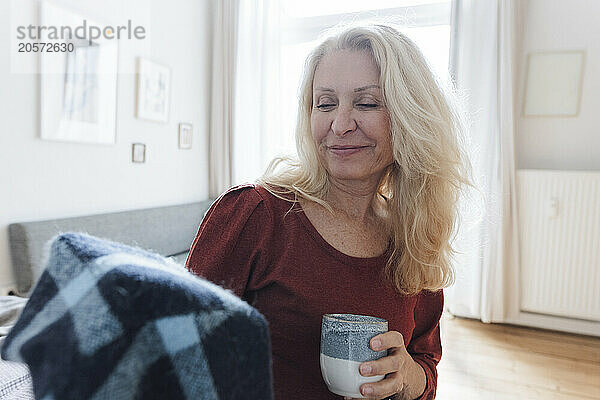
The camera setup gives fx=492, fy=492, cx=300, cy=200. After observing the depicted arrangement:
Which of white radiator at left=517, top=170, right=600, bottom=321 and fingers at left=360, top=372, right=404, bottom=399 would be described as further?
white radiator at left=517, top=170, right=600, bottom=321

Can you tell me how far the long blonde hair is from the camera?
3.30ft

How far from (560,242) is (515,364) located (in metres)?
0.98

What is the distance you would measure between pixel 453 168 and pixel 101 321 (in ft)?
3.18

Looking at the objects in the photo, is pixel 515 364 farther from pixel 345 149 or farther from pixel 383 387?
pixel 383 387

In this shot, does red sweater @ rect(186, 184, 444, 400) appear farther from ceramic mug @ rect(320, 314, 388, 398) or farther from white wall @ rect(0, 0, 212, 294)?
white wall @ rect(0, 0, 212, 294)

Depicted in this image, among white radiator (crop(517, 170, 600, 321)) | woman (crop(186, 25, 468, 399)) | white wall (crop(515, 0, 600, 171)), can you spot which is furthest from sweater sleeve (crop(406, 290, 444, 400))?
white wall (crop(515, 0, 600, 171))

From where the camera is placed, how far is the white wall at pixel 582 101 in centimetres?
339

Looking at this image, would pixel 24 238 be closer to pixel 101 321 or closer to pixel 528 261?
pixel 101 321

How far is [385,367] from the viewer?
66cm

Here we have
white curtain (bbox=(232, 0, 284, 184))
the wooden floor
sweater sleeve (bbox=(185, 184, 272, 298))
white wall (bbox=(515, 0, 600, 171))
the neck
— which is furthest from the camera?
white curtain (bbox=(232, 0, 284, 184))

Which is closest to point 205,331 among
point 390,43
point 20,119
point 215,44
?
point 390,43

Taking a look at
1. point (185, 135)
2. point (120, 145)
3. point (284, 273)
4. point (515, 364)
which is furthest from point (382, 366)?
point (185, 135)

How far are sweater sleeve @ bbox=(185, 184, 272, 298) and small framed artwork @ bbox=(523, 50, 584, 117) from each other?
320 cm

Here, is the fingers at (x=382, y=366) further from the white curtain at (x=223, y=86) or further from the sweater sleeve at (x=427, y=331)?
the white curtain at (x=223, y=86)
